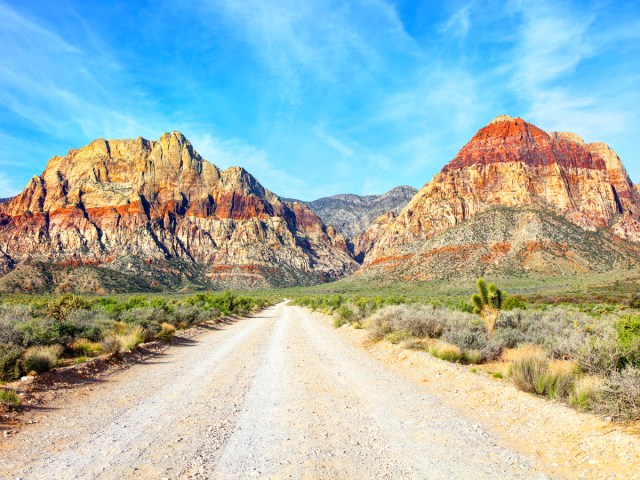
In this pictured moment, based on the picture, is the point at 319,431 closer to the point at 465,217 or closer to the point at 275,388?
the point at 275,388

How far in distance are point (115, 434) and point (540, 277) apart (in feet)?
272

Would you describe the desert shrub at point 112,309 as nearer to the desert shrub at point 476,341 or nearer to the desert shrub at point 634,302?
the desert shrub at point 476,341

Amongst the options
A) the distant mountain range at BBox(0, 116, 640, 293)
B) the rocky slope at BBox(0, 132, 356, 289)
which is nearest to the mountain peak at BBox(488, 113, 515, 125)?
the distant mountain range at BBox(0, 116, 640, 293)

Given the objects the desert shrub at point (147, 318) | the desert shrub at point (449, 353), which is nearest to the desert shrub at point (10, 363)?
the desert shrub at point (147, 318)

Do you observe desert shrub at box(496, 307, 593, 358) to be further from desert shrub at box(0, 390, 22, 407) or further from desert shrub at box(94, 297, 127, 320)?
desert shrub at box(94, 297, 127, 320)

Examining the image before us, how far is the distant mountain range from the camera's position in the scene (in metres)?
90.7

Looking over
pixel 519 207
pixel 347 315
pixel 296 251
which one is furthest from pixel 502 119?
pixel 347 315

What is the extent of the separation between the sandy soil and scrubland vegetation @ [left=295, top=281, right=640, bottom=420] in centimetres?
60

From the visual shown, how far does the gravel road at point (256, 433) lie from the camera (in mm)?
4902

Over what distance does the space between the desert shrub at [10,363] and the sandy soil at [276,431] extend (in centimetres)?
148

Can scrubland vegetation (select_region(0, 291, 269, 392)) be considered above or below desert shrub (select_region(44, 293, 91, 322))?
below

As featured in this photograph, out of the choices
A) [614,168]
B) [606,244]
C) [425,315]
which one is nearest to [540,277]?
[606,244]

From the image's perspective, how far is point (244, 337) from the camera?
21.4 meters

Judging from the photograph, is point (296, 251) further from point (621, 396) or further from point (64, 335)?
point (621, 396)
